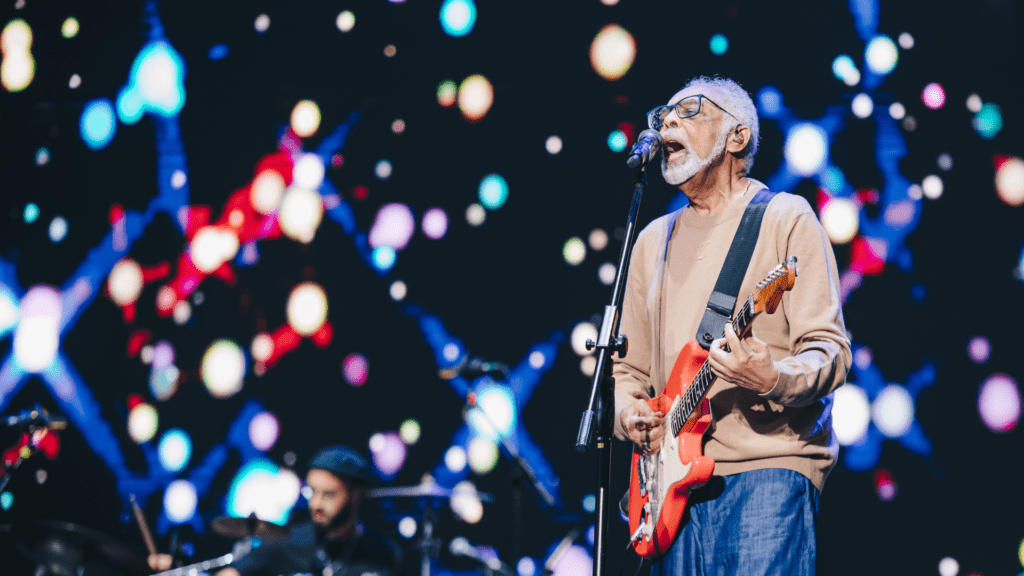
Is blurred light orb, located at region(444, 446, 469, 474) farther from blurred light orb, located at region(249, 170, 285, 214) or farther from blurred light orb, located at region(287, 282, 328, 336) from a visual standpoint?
blurred light orb, located at region(249, 170, 285, 214)

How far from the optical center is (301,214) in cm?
378

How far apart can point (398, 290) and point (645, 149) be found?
203 cm

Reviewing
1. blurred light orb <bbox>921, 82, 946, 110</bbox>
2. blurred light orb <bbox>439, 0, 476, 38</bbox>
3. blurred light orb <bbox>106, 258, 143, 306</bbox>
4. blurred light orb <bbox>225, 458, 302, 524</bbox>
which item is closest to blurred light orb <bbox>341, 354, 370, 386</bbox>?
blurred light orb <bbox>225, 458, 302, 524</bbox>

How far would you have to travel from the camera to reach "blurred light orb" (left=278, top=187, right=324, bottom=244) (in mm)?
3760

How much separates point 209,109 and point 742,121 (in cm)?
301

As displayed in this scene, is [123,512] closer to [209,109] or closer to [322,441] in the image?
[322,441]

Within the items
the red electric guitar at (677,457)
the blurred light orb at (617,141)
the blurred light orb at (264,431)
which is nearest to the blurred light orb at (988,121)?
the blurred light orb at (617,141)

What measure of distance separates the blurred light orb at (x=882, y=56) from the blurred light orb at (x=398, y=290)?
2.23m

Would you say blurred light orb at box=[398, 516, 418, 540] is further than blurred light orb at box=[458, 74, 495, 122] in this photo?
No

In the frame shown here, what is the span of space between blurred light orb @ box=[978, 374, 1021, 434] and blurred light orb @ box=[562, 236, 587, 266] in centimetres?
166

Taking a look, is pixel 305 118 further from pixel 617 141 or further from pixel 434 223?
pixel 617 141

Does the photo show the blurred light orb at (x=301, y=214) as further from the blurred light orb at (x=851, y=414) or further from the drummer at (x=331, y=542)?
the blurred light orb at (x=851, y=414)

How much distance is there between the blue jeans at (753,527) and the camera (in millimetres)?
1539

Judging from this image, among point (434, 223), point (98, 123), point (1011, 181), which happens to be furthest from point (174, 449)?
point (1011, 181)
